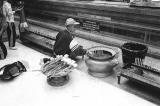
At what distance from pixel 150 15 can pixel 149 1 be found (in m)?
0.37

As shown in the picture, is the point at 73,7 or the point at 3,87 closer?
the point at 3,87

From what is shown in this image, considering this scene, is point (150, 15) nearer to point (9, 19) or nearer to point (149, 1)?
point (149, 1)

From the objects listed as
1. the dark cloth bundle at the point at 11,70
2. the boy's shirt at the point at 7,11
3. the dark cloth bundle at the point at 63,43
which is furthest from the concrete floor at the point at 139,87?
the boy's shirt at the point at 7,11

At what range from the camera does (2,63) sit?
532cm

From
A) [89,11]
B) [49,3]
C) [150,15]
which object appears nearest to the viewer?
[150,15]

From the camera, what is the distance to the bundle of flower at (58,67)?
13.1 feet

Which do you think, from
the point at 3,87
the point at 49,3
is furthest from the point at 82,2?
the point at 3,87

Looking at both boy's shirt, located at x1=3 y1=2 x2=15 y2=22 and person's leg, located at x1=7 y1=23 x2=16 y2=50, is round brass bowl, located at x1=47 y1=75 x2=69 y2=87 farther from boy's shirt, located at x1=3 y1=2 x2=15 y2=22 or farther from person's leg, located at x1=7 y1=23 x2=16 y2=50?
boy's shirt, located at x1=3 y1=2 x2=15 y2=22

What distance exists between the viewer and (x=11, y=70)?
179 inches

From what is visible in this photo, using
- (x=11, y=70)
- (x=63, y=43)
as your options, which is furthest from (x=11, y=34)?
(x=63, y=43)

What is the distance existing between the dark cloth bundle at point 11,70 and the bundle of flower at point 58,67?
0.87 m

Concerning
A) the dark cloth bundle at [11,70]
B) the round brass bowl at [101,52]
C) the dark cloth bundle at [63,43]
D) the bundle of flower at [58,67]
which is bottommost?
the dark cloth bundle at [11,70]

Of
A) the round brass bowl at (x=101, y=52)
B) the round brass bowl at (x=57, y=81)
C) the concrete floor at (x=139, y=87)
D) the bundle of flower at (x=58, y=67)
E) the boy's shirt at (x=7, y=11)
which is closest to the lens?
the concrete floor at (x=139, y=87)

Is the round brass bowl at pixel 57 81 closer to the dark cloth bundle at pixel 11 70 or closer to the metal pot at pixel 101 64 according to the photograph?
the metal pot at pixel 101 64
